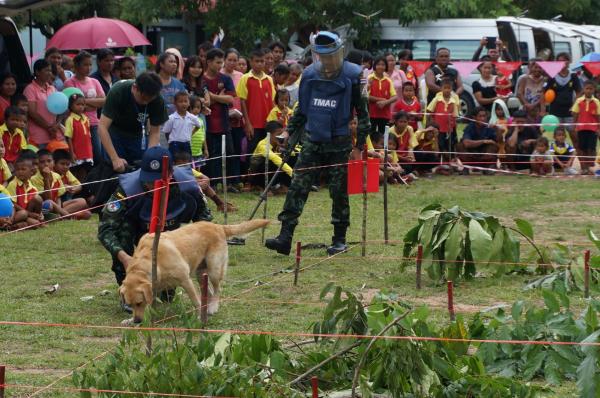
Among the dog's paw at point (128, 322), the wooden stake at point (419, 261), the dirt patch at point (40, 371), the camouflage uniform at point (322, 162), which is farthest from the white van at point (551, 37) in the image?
the dirt patch at point (40, 371)

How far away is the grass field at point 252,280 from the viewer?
317 inches

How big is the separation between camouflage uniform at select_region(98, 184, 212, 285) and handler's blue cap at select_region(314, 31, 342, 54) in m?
2.16

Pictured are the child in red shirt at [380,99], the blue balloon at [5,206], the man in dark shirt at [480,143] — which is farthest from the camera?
the man in dark shirt at [480,143]

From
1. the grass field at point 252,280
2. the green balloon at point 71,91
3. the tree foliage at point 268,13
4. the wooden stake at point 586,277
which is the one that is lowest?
the grass field at point 252,280

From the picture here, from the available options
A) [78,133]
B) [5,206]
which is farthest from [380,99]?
[5,206]

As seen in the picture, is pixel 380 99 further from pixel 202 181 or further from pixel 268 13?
pixel 268 13

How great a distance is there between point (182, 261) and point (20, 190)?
4899 mm

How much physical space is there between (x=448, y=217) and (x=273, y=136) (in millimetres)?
6119

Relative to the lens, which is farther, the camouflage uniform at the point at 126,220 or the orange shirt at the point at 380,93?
the orange shirt at the point at 380,93

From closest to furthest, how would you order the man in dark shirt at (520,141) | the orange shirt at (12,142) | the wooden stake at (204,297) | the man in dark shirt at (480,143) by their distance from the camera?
the wooden stake at (204,297) → the orange shirt at (12,142) → the man in dark shirt at (480,143) → the man in dark shirt at (520,141)

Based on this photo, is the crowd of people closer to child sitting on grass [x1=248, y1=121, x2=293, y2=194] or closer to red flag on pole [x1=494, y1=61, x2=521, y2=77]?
child sitting on grass [x1=248, y1=121, x2=293, y2=194]

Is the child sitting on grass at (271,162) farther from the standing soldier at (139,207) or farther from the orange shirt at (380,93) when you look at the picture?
the standing soldier at (139,207)

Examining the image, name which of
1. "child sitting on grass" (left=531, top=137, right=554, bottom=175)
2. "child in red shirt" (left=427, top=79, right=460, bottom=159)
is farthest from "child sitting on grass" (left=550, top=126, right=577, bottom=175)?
"child in red shirt" (left=427, top=79, right=460, bottom=159)

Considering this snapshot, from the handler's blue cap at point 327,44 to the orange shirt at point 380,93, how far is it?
6.96 meters
